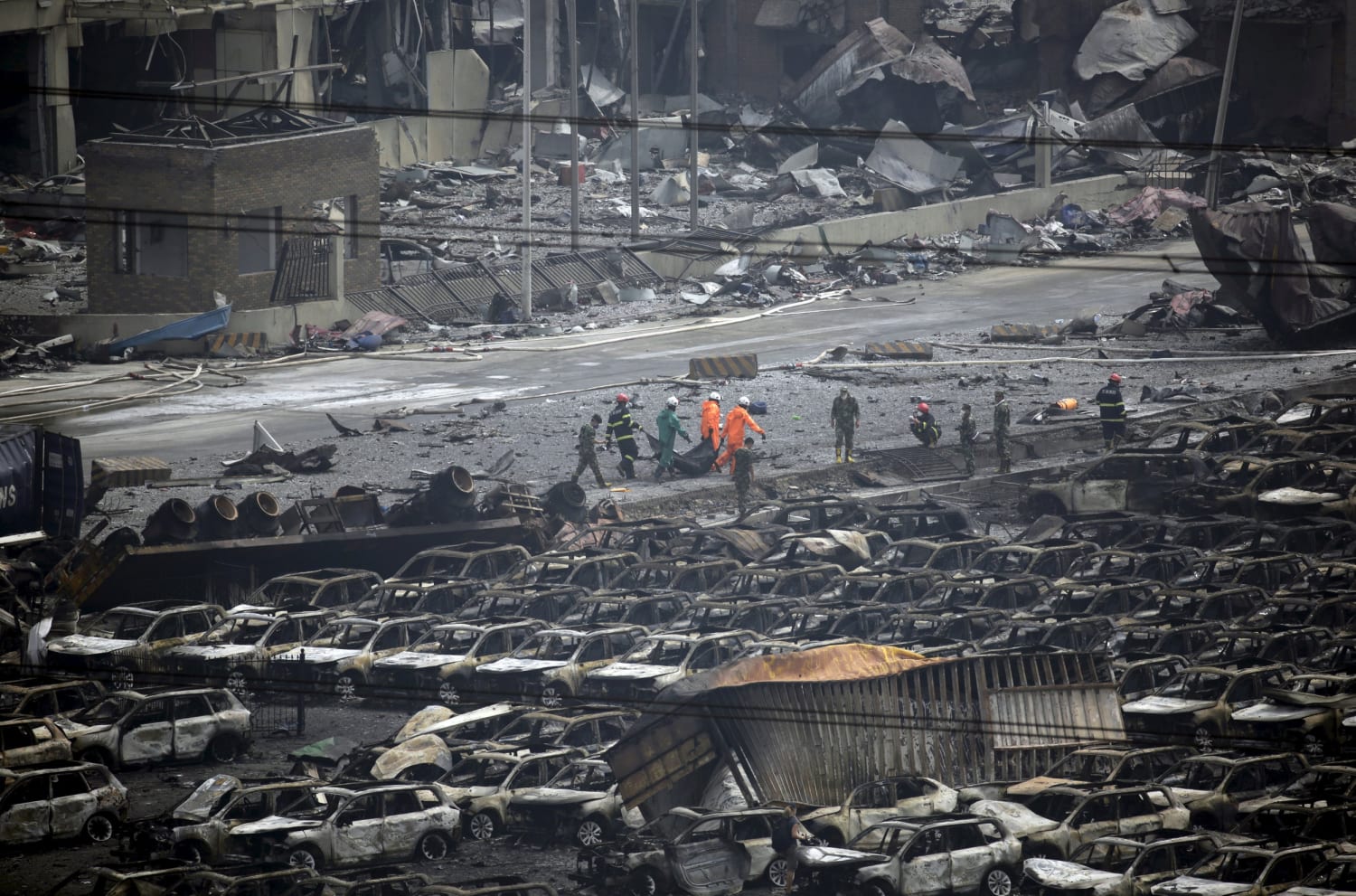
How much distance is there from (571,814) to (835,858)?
2.46 meters

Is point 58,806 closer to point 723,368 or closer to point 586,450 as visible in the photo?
point 586,450

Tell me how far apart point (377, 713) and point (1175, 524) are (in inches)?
414

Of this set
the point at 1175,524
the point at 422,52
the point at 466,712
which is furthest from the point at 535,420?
the point at 422,52

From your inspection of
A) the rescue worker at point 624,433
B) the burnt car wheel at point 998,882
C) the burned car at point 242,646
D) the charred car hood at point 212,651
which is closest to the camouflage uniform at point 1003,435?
the rescue worker at point 624,433

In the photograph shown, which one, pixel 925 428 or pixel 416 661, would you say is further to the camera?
pixel 925 428

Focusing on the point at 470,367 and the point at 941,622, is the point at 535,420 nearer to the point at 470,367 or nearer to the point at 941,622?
the point at 470,367

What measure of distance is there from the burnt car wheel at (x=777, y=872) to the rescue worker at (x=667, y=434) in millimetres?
13141

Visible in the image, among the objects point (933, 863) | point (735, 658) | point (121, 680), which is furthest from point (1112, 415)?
point (121, 680)

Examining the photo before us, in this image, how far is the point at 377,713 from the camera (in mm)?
18078

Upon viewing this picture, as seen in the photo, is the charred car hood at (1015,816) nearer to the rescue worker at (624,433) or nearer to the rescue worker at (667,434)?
the rescue worker at (667,434)

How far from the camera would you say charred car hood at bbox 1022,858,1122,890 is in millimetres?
12773

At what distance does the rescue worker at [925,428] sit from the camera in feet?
89.9

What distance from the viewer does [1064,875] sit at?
1295cm

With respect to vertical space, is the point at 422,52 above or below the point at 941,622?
above
